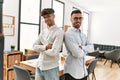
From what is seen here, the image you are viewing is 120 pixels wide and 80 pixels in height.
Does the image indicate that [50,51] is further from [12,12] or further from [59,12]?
[59,12]

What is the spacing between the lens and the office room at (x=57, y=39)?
5.68 ft

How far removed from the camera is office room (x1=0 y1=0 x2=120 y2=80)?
173 cm

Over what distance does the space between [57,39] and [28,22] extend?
3352 mm

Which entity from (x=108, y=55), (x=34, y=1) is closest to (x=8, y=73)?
(x=34, y=1)

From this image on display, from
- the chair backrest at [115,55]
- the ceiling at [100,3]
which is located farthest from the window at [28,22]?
the chair backrest at [115,55]

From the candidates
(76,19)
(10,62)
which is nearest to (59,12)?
(10,62)

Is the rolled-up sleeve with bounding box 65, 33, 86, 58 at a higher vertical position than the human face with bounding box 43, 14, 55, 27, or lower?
lower

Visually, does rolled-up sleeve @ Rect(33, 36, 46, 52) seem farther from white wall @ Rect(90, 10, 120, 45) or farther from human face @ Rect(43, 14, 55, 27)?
white wall @ Rect(90, 10, 120, 45)

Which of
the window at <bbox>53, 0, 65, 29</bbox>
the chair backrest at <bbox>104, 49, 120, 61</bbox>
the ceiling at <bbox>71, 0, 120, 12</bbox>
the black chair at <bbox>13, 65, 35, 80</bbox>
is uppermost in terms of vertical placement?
the ceiling at <bbox>71, 0, 120, 12</bbox>

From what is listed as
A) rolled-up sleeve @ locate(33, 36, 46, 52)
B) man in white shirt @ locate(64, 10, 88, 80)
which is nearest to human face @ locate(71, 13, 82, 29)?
man in white shirt @ locate(64, 10, 88, 80)

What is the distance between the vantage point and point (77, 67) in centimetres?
176

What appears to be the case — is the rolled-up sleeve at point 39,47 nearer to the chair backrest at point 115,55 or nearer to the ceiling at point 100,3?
the ceiling at point 100,3

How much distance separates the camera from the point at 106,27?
920cm

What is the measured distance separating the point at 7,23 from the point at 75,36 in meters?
2.59
